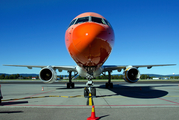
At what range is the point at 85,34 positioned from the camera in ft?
19.2

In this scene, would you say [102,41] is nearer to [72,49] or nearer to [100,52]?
[100,52]

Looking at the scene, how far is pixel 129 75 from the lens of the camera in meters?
11.1

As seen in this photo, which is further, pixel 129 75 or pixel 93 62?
pixel 129 75

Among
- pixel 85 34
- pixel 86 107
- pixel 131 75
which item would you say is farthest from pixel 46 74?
pixel 85 34

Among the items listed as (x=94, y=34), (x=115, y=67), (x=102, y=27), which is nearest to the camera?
(x=94, y=34)

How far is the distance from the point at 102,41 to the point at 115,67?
9.46m

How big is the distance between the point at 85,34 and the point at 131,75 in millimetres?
6806

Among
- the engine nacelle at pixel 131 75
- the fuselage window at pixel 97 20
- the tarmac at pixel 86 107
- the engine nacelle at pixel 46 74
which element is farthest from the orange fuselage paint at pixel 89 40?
the engine nacelle at pixel 46 74

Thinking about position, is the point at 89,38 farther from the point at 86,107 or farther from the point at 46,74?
the point at 46,74

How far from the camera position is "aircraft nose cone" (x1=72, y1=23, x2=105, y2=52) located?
5.83 meters

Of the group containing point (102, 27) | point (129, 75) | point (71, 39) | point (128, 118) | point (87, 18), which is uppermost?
point (87, 18)

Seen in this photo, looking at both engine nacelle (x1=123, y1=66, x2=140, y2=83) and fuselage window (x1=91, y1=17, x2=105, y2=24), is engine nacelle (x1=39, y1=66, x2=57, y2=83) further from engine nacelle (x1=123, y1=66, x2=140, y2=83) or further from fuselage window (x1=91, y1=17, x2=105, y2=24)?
fuselage window (x1=91, y1=17, x2=105, y2=24)

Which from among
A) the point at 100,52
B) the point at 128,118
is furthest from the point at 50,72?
the point at 128,118

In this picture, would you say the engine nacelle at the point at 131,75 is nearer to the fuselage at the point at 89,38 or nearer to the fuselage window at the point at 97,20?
the fuselage at the point at 89,38
